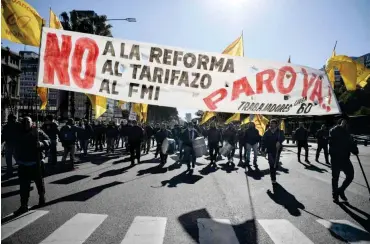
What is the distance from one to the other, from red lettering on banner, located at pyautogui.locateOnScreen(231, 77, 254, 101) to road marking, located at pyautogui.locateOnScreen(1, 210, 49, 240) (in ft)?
13.5

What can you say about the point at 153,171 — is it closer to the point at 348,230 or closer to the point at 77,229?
the point at 77,229

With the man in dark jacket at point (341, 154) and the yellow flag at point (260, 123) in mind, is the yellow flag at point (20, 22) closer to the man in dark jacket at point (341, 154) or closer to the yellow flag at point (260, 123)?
the man in dark jacket at point (341, 154)

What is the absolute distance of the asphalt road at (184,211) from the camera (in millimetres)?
4754

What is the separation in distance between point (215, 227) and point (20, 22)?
5009 millimetres

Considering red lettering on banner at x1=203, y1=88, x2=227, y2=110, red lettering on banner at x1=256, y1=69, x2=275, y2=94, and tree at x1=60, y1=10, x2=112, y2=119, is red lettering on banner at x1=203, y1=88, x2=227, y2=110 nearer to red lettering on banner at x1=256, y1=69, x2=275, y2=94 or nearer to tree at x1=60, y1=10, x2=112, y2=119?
red lettering on banner at x1=256, y1=69, x2=275, y2=94

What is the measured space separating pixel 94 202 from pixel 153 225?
82.0 inches

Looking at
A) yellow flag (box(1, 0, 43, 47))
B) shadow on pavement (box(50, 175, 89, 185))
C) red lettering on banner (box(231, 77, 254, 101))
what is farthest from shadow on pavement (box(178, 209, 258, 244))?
shadow on pavement (box(50, 175, 89, 185))

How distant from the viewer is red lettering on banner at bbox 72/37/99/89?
193 inches

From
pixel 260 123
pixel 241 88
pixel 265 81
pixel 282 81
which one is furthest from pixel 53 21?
pixel 260 123

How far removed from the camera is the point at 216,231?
5.03m

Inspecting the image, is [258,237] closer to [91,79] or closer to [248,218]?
[248,218]

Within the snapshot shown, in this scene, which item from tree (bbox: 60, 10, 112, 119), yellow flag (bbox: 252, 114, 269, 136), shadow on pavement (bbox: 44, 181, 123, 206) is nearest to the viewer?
shadow on pavement (bbox: 44, 181, 123, 206)

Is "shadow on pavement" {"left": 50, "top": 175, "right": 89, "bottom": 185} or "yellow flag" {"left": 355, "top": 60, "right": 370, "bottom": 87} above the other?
"yellow flag" {"left": 355, "top": 60, "right": 370, "bottom": 87}

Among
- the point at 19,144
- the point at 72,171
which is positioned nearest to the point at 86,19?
the point at 72,171
